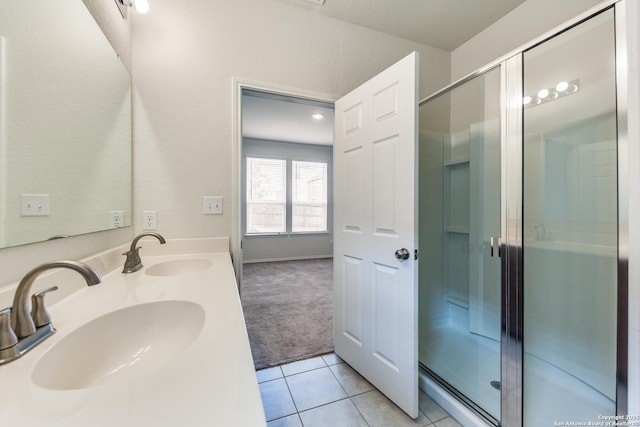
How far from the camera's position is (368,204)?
163 cm

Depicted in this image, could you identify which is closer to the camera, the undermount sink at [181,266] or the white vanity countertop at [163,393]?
the white vanity countertop at [163,393]

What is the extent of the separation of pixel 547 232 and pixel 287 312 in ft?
7.70

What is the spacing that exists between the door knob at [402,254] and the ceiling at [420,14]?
5.60 ft

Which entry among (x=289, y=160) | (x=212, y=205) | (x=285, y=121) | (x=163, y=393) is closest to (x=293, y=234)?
(x=289, y=160)

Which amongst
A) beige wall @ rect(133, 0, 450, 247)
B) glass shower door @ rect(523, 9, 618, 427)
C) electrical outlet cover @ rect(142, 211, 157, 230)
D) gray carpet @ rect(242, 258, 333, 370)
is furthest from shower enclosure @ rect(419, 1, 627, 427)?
electrical outlet cover @ rect(142, 211, 157, 230)

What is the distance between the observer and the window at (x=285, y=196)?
517 centimetres

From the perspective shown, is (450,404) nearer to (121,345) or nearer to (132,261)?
(121,345)

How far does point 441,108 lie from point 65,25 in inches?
84.1

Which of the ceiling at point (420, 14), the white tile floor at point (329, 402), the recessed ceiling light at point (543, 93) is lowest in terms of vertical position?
the white tile floor at point (329, 402)

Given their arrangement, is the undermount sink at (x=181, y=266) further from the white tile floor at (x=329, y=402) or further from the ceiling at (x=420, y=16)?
the ceiling at (x=420, y=16)

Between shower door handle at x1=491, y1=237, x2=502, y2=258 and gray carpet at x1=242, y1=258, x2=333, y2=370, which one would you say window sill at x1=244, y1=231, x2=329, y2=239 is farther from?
shower door handle at x1=491, y1=237, x2=502, y2=258

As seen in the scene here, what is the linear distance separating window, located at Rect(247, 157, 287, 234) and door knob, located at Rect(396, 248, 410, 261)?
417 cm

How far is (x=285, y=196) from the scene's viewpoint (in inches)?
213

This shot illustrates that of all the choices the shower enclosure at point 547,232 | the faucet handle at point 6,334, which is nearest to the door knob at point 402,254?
the shower enclosure at point 547,232
